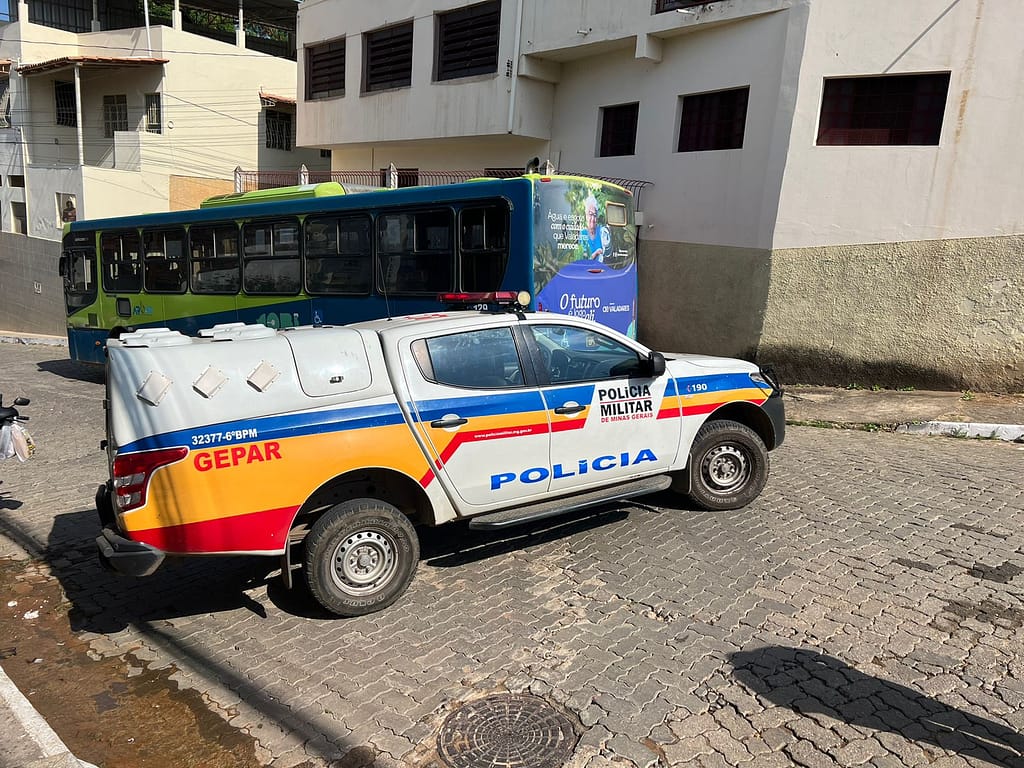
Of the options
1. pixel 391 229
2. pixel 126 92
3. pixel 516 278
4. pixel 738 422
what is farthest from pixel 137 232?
pixel 126 92

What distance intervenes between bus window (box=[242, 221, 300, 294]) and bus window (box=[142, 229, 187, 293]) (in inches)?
65.0

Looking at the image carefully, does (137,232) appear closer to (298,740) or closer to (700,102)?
(700,102)

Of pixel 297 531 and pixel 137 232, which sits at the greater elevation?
pixel 137 232

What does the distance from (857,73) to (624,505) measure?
27.8 feet

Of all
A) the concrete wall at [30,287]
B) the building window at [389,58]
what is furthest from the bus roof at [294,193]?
the concrete wall at [30,287]

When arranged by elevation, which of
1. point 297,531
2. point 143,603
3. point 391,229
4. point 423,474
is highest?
point 391,229

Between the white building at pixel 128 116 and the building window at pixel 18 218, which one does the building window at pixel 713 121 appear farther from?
the building window at pixel 18 218

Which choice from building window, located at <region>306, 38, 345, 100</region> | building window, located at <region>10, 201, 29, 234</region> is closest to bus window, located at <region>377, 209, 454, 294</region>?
building window, located at <region>306, 38, 345, 100</region>

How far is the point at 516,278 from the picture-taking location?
8.09 meters

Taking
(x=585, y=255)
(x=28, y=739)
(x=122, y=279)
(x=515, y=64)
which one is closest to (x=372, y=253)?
(x=585, y=255)

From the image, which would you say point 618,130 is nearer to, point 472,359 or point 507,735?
point 472,359

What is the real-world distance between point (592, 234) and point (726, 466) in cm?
378

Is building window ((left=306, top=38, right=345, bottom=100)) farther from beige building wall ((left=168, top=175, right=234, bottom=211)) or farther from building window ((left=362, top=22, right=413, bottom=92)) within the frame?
beige building wall ((left=168, top=175, right=234, bottom=211))

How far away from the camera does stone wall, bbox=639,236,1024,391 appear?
1016cm
